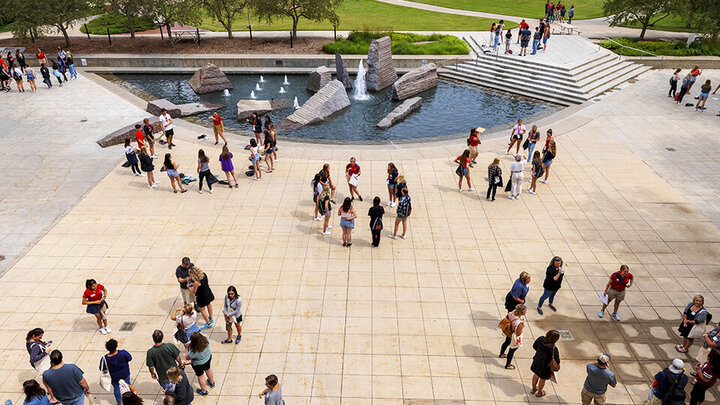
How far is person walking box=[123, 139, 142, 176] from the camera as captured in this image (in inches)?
670

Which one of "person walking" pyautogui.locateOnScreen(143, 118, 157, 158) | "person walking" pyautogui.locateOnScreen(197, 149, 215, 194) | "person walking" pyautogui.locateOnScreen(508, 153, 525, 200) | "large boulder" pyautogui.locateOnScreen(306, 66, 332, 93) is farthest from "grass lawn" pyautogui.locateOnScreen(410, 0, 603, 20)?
"person walking" pyautogui.locateOnScreen(197, 149, 215, 194)

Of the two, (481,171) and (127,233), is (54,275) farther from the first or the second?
(481,171)

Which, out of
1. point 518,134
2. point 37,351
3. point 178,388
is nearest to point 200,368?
point 178,388

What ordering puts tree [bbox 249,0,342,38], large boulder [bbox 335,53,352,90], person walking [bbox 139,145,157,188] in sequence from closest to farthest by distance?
person walking [bbox 139,145,157,188] < large boulder [bbox 335,53,352,90] < tree [bbox 249,0,342,38]

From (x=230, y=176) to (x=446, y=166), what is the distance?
7.94 meters

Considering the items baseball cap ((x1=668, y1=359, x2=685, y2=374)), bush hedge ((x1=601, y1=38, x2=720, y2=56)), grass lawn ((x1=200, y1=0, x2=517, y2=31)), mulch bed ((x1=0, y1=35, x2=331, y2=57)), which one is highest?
grass lawn ((x1=200, y1=0, x2=517, y2=31))

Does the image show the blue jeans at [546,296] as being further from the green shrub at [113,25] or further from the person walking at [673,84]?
the green shrub at [113,25]

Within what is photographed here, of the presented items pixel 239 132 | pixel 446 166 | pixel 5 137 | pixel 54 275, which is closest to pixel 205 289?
pixel 54 275

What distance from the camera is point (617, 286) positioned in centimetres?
1040

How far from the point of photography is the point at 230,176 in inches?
675

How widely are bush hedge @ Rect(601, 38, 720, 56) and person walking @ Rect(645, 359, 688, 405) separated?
29.0 metres

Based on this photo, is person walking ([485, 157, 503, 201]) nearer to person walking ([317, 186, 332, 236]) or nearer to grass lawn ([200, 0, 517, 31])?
person walking ([317, 186, 332, 236])

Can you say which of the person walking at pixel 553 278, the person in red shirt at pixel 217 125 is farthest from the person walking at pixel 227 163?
the person walking at pixel 553 278

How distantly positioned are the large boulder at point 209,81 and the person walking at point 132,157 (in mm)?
11466
